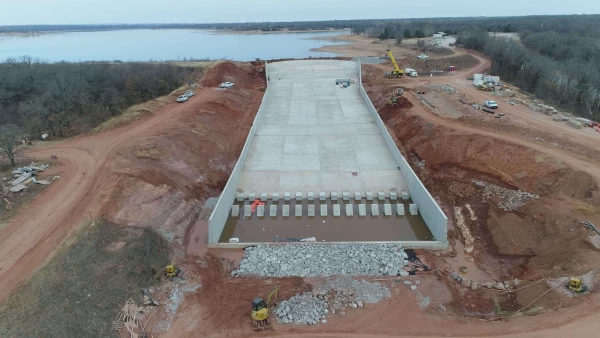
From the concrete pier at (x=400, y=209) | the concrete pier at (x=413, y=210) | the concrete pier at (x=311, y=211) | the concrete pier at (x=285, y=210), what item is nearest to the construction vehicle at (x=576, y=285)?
the concrete pier at (x=413, y=210)

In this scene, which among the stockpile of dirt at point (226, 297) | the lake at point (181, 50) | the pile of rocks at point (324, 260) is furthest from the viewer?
the lake at point (181, 50)

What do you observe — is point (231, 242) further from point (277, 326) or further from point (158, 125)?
point (158, 125)

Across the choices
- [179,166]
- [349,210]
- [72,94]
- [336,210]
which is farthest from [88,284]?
[72,94]

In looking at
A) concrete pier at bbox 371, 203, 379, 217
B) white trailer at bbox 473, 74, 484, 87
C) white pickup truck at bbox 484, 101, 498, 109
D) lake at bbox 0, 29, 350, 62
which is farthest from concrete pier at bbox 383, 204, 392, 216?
lake at bbox 0, 29, 350, 62

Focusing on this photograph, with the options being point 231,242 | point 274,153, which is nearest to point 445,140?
Result: point 274,153

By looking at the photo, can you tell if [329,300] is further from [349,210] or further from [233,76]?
[233,76]

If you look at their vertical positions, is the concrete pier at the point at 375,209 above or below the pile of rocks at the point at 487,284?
above

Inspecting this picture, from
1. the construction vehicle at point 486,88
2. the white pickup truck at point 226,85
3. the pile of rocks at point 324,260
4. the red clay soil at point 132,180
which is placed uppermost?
the white pickup truck at point 226,85

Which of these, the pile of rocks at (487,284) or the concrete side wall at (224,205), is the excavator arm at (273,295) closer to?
the concrete side wall at (224,205)
